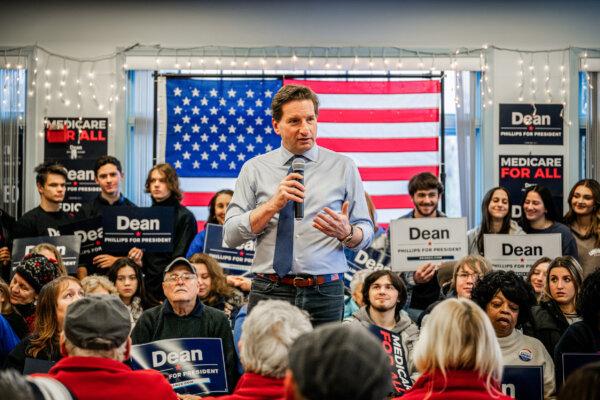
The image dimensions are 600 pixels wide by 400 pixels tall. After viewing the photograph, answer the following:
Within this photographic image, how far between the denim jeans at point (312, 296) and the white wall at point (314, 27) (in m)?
4.92

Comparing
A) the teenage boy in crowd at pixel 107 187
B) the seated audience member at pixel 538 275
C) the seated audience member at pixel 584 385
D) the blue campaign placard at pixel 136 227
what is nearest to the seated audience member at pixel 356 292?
the seated audience member at pixel 538 275

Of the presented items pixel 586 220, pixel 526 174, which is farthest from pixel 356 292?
pixel 526 174

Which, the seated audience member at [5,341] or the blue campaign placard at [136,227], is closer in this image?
the seated audience member at [5,341]

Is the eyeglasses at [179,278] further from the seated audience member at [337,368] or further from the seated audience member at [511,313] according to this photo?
the seated audience member at [337,368]

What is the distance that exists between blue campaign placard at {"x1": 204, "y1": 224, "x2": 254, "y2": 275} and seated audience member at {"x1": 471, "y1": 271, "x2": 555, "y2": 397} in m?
1.83

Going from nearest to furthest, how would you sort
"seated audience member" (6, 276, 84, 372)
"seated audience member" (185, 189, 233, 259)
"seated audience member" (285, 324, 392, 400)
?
"seated audience member" (285, 324, 392, 400) → "seated audience member" (6, 276, 84, 372) → "seated audience member" (185, 189, 233, 259)

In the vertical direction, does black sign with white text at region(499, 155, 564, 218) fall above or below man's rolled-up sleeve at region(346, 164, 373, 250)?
above

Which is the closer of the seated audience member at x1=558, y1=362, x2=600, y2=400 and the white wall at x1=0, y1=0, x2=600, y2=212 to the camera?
the seated audience member at x1=558, y1=362, x2=600, y2=400

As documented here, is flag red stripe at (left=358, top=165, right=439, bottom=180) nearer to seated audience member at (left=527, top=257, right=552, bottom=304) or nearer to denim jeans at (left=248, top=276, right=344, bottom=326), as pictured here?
seated audience member at (left=527, top=257, right=552, bottom=304)

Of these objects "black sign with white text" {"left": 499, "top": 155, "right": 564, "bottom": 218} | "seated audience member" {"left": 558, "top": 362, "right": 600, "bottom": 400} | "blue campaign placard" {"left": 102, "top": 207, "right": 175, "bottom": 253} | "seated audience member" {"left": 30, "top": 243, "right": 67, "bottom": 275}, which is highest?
"black sign with white text" {"left": 499, "top": 155, "right": 564, "bottom": 218}

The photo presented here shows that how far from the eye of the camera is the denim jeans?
2965 mm

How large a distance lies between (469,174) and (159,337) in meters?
4.06

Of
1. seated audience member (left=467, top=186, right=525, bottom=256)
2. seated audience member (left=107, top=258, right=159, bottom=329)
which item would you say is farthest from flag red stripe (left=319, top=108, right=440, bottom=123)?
seated audience member (left=107, top=258, right=159, bottom=329)

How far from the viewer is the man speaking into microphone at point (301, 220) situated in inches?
117
